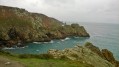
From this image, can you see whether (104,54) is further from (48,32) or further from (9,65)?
(48,32)

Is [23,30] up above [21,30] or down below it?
below

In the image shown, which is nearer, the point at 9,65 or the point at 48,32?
the point at 9,65

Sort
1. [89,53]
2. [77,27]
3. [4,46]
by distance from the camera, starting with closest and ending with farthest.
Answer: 1. [89,53]
2. [4,46]
3. [77,27]

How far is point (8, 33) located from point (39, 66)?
3943 inches

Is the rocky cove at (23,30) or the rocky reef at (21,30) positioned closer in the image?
the rocky cove at (23,30)

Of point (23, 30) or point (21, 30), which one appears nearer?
point (21, 30)

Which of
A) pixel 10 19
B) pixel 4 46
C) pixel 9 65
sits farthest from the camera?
pixel 10 19

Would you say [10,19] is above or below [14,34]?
above

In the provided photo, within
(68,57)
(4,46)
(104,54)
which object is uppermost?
(68,57)

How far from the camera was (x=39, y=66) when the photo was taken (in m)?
23.7

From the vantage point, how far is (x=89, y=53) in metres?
36.8

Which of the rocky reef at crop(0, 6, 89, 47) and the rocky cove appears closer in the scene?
the rocky cove

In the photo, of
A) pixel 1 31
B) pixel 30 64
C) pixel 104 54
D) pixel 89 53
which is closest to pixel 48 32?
pixel 1 31

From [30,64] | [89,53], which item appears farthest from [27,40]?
[30,64]
